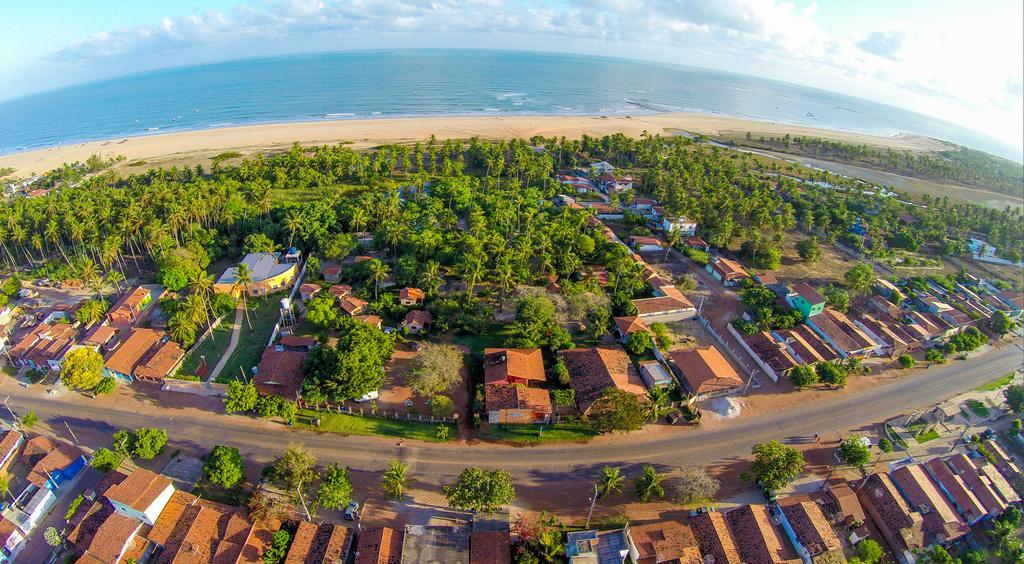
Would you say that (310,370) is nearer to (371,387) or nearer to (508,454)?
(371,387)

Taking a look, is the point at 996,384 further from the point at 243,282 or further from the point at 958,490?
the point at 243,282

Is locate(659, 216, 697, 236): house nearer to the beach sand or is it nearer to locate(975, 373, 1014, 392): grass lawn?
locate(975, 373, 1014, 392): grass lawn

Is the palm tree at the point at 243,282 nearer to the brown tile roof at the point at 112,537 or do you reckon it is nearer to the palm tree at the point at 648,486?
the brown tile roof at the point at 112,537

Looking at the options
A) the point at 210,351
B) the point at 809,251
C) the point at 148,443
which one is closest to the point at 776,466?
the point at 148,443

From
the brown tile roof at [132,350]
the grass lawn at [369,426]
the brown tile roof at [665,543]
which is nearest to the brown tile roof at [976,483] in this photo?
the brown tile roof at [665,543]

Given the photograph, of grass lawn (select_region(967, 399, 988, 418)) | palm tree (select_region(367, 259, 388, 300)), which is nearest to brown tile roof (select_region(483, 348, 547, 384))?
palm tree (select_region(367, 259, 388, 300))

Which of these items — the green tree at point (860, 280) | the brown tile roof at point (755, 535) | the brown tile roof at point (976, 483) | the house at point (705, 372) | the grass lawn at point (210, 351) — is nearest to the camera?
the brown tile roof at point (755, 535)

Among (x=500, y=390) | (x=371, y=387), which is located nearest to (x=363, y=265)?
(x=371, y=387)
